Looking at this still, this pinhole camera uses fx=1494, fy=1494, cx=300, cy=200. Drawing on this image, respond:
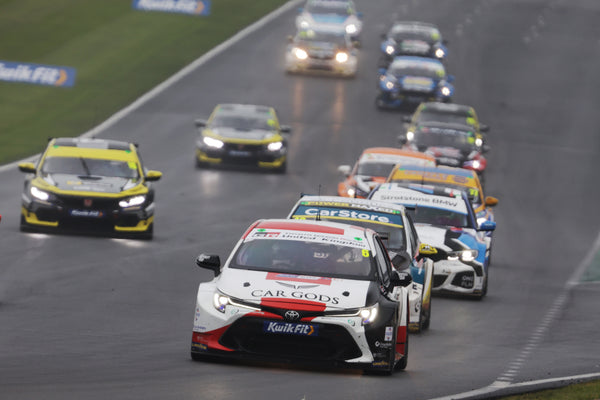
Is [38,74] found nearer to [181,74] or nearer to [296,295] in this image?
[181,74]

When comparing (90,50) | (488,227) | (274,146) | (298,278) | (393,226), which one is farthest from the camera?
(90,50)

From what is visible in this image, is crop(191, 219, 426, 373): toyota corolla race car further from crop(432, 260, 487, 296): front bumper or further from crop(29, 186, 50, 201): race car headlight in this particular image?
crop(29, 186, 50, 201): race car headlight

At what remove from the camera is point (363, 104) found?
151 feet

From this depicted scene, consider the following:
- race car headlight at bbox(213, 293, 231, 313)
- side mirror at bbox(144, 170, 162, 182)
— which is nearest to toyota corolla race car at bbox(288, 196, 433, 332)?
race car headlight at bbox(213, 293, 231, 313)

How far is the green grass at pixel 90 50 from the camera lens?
134ft

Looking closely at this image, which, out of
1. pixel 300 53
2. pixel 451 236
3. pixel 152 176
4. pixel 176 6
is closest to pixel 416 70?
pixel 300 53

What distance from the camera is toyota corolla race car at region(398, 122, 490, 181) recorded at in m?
34.2

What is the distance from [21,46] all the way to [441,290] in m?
32.7

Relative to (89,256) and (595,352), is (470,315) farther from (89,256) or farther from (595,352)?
(89,256)

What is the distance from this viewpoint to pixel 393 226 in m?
17.1

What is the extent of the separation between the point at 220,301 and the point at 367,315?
124cm

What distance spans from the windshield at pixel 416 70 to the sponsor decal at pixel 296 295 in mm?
33186

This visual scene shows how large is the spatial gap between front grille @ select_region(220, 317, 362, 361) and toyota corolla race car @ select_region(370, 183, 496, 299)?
792 cm

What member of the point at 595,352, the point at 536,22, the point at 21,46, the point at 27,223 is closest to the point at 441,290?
the point at 595,352
